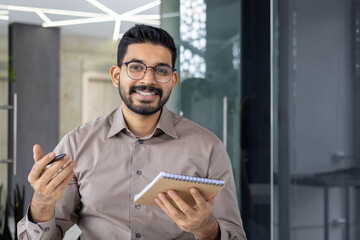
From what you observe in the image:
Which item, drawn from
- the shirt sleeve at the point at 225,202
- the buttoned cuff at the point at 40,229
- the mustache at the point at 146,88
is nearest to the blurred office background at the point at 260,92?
the shirt sleeve at the point at 225,202

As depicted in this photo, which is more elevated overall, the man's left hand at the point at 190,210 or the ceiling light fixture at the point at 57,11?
the ceiling light fixture at the point at 57,11

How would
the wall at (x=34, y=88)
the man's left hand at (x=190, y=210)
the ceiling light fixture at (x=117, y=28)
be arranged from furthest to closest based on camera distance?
the wall at (x=34, y=88) → the ceiling light fixture at (x=117, y=28) → the man's left hand at (x=190, y=210)

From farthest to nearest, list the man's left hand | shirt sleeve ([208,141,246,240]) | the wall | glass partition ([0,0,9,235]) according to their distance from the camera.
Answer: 1. the wall
2. glass partition ([0,0,9,235])
3. shirt sleeve ([208,141,246,240])
4. the man's left hand

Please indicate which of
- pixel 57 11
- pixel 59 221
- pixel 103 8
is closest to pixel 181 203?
pixel 59 221

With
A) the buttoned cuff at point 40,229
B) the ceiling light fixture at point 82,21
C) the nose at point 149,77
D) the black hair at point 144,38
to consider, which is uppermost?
the ceiling light fixture at point 82,21

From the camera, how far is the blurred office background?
231cm

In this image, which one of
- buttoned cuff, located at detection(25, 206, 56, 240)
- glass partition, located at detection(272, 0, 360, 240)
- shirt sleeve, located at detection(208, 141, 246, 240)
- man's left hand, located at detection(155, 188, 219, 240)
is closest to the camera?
man's left hand, located at detection(155, 188, 219, 240)

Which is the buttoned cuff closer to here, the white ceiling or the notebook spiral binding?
the notebook spiral binding

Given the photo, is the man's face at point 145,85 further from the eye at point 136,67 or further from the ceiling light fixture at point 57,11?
the ceiling light fixture at point 57,11

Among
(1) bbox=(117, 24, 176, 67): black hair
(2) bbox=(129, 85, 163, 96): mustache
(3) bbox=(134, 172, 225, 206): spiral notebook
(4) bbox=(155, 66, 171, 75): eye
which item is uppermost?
(1) bbox=(117, 24, 176, 67): black hair

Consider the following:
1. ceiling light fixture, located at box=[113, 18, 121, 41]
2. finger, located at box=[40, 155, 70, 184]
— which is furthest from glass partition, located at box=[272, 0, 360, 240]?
finger, located at box=[40, 155, 70, 184]

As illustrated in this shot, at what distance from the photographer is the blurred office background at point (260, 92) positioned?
2.31 m

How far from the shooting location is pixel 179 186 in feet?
3.48

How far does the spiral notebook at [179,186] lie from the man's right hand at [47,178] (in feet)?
0.71
